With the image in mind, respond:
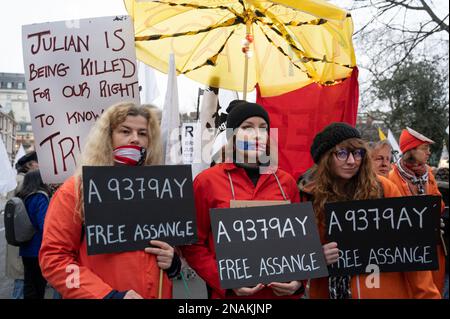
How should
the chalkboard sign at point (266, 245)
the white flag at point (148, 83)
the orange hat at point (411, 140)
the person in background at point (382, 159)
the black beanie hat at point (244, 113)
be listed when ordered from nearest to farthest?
the chalkboard sign at point (266, 245) < the black beanie hat at point (244, 113) < the orange hat at point (411, 140) < the white flag at point (148, 83) < the person in background at point (382, 159)

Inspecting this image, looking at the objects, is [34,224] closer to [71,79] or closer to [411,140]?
[71,79]

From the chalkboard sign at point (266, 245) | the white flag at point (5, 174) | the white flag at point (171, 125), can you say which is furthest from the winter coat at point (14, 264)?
the chalkboard sign at point (266, 245)

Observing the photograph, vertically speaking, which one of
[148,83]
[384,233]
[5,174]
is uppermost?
[148,83]

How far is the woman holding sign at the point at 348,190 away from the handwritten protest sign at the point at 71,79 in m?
1.46

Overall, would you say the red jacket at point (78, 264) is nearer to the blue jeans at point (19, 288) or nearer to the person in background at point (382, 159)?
the blue jeans at point (19, 288)

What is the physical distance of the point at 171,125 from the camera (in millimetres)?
3113

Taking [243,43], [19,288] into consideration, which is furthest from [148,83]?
[19,288]

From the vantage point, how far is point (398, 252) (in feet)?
8.22

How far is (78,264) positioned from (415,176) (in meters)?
3.79

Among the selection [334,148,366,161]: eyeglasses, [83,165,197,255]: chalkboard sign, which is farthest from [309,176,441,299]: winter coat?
[83,165,197,255]: chalkboard sign

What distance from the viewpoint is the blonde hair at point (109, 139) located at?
236 cm

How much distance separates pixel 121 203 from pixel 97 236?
208 mm

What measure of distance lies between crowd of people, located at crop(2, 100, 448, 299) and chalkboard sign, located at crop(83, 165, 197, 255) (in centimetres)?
8
